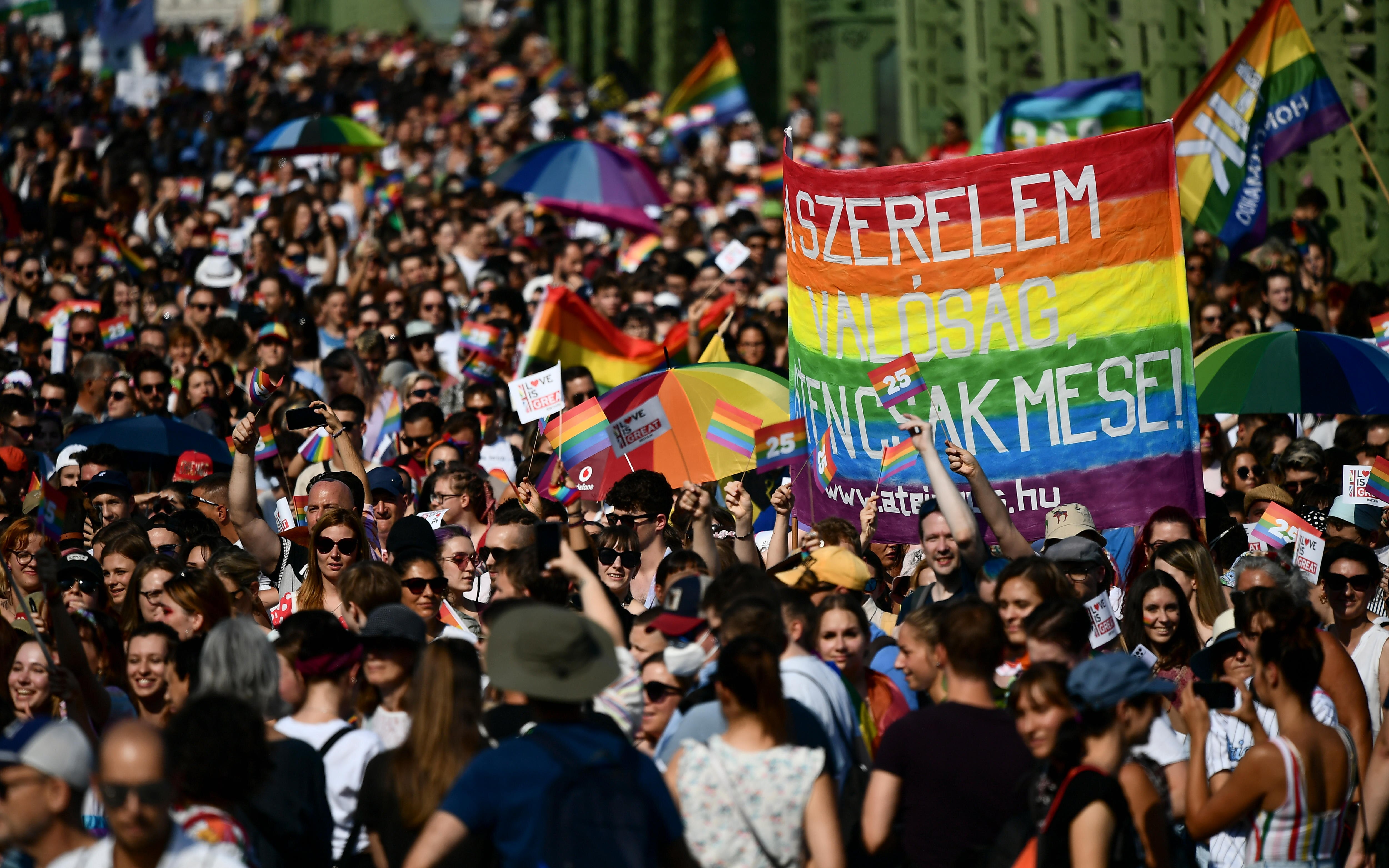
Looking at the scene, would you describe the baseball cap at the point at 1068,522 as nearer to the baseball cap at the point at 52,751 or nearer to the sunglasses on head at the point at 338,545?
the sunglasses on head at the point at 338,545

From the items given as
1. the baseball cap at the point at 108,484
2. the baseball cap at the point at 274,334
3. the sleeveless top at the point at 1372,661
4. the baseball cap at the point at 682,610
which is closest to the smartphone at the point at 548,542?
the baseball cap at the point at 682,610

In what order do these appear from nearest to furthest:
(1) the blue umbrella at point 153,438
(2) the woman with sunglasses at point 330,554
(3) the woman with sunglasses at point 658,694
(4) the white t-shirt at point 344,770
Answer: (4) the white t-shirt at point 344,770 → (3) the woman with sunglasses at point 658,694 → (2) the woman with sunglasses at point 330,554 → (1) the blue umbrella at point 153,438

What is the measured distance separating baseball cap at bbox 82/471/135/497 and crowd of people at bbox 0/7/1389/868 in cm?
1

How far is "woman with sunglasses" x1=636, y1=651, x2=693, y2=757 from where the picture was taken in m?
5.52

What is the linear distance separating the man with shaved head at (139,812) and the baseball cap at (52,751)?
105mm

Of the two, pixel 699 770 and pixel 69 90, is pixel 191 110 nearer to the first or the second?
pixel 69 90

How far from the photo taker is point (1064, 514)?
750cm

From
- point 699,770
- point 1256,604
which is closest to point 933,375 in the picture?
point 1256,604

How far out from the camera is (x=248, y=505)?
812 centimetres

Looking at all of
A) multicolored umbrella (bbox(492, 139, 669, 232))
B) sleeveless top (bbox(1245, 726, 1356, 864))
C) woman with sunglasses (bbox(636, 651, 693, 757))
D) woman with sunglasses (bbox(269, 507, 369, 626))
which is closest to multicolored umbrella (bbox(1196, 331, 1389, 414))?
sleeveless top (bbox(1245, 726, 1356, 864))

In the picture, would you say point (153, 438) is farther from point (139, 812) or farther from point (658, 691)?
point (139, 812)

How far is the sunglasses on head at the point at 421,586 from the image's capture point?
6520 millimetres

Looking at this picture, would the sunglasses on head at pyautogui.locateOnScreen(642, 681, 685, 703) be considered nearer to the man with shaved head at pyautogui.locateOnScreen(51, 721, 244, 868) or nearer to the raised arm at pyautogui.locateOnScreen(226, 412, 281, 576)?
the man with shaved head at pyautogui.locateOnScreen(51, 721, 244, 868)

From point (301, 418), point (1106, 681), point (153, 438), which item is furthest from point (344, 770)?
point (153, 438)
